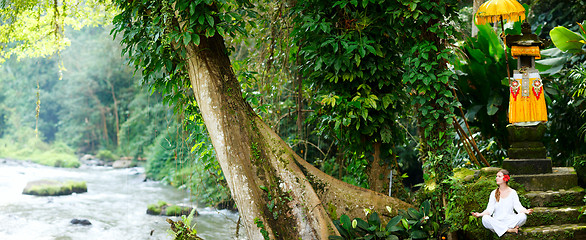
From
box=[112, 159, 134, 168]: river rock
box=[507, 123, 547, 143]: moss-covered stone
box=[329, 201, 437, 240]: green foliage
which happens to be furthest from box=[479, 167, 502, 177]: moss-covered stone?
box=[112, 159, 134, 168]: river rock

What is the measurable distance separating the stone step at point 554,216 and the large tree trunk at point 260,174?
1042 mm

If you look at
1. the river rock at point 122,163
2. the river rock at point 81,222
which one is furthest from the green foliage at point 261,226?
the river rock at point 122,163

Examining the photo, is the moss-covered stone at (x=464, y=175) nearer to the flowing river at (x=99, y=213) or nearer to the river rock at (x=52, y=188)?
the flowing river at (x=99, y=213)

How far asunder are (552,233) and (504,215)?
20.6 inches

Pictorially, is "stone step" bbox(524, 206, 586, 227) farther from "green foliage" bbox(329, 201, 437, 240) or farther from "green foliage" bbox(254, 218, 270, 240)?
"green foliage" bbox(254, 218, 270, 240)

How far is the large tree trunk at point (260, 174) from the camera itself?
3.90m

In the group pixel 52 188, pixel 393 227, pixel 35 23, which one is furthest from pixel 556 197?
pixel 52 188

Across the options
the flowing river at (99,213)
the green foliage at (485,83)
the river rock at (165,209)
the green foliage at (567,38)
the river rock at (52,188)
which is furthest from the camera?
the river rock at (52,188)

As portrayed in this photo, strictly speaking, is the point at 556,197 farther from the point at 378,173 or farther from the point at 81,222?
the point at 81,222

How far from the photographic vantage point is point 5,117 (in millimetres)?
22047

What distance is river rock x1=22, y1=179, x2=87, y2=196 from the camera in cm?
1230

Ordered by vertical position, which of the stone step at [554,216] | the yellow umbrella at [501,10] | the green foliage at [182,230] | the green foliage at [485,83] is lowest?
the green foliage at [182,230]

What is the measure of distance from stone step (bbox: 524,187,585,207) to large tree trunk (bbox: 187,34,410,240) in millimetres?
1064

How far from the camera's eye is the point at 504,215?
354cm
